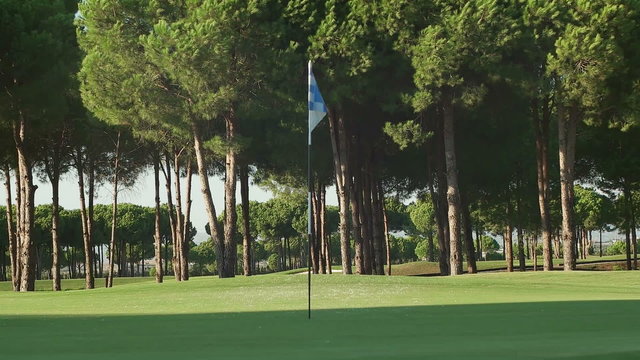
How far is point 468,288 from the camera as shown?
27.4m

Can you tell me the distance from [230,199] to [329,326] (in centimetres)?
2624

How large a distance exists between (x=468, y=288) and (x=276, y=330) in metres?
15.1

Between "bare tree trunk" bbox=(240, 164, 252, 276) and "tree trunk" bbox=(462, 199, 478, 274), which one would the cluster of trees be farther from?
"tree trunk" bbox=(462, 199, 478, 274)

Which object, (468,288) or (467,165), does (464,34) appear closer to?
(467,165)

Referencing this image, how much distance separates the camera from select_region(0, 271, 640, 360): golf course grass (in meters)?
9.97

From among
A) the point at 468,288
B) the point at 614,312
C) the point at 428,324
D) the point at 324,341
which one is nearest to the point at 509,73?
the point at 468,288

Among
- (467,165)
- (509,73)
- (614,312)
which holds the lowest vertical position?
(614,312)

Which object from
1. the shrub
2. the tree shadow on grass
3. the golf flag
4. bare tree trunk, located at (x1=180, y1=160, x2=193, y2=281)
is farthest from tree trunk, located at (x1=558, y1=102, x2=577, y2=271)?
the shrub

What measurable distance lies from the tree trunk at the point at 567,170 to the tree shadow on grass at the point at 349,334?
22003mm

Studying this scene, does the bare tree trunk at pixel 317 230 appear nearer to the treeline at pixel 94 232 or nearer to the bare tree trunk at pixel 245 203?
the bare tree trunk at pixel 245 203

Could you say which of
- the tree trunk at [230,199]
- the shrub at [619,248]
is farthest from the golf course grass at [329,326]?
the shrub at [619,248]

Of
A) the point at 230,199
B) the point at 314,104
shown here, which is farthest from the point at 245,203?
the point at 314,104

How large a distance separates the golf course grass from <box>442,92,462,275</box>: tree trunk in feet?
41.2

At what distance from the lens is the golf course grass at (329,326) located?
9.97 m
